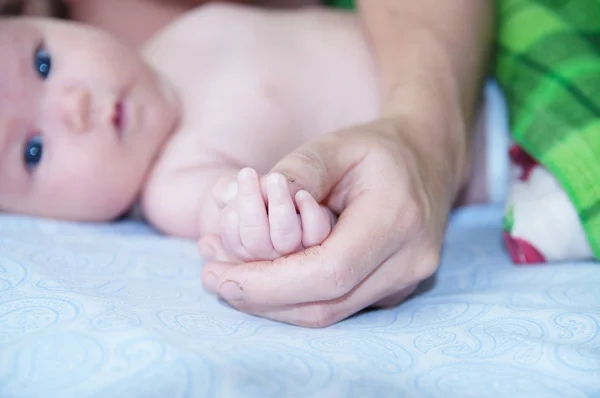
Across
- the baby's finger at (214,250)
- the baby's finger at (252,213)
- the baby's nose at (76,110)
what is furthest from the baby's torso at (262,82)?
the baby's finger at (252,213)

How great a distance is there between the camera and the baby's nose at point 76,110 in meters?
0.93

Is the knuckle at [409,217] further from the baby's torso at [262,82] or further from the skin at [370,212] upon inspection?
the baby's torso at [262,82]

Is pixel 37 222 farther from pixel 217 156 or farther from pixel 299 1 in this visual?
pixel 299 1

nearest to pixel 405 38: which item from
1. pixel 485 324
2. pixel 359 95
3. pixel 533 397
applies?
pixel 359 95

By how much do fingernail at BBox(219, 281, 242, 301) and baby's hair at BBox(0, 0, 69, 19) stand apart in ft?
2.75

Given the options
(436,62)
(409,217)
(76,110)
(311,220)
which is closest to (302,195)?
(311,220)

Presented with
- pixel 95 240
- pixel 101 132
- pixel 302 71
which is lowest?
pixel 95 240

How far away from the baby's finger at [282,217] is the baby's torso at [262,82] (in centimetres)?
37

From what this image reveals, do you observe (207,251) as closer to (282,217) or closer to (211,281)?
(211,281)

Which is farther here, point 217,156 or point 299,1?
point 299,1

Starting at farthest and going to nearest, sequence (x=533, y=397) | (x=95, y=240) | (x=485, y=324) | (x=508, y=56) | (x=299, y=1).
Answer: (x=299, y=1)
(x=508, y=56)
(x=95, y=240)
(x=485, y=324)
(x=533, y=397)

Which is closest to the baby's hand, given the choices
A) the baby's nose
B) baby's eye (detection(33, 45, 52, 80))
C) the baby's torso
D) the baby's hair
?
the baby's torso

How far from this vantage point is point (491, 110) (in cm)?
101

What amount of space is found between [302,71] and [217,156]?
22cm
